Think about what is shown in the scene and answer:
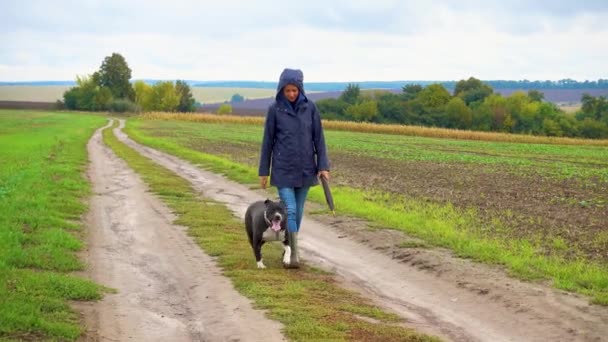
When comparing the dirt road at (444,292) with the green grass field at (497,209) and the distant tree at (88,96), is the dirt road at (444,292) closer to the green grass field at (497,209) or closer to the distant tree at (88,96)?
the green grass field at (497,209)

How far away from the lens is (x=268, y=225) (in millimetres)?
9633

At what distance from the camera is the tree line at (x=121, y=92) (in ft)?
478

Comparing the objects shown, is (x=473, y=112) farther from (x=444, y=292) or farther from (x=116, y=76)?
(x=444, y=292)

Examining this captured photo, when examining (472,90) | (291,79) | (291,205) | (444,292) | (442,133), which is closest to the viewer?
(444,292)

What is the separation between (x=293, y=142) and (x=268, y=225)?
117cm

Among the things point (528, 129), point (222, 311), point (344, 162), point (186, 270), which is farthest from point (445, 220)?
point (528, 129)

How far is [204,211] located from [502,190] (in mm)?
9840

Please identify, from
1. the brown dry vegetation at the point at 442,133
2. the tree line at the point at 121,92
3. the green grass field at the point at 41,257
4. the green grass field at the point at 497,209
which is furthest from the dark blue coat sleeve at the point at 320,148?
the tree line at the point at 121,92

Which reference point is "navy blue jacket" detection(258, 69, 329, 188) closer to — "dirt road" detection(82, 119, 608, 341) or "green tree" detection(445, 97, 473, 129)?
"dirt road" detection(82, 119, 608, 341)

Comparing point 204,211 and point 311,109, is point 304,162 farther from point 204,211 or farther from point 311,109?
point 204,211

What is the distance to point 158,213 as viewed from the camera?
14969mm

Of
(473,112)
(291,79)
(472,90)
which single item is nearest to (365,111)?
(473,112)

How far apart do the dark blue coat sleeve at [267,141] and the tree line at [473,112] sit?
303 feet

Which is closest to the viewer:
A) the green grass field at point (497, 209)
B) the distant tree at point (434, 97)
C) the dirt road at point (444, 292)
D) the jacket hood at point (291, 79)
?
the dirt road at point (444, 292)
